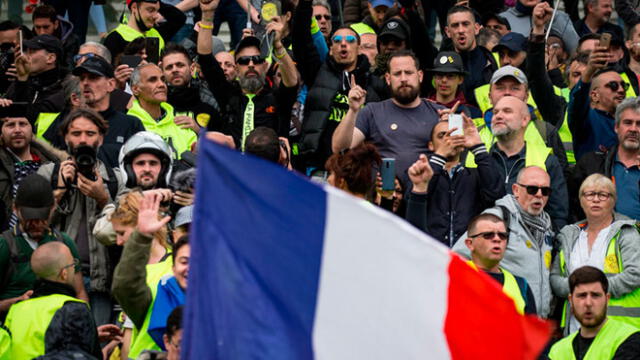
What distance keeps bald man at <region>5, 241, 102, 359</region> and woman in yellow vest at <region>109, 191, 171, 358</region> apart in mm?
479

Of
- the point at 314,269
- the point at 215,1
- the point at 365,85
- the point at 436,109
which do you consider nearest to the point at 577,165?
the point at 436,109

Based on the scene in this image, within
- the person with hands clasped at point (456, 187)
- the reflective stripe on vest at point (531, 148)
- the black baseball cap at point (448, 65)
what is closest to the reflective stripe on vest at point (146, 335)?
the person with hands clasped at point (456, 187)

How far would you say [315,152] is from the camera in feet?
39.0

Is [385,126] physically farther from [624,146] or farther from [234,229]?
[234,229]

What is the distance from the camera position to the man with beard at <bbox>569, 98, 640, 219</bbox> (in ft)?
36.9

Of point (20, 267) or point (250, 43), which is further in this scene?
point (250, 43)

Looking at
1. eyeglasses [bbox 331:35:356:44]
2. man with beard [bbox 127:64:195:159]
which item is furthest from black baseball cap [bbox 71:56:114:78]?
eyeglasses [bbox 331:35:356:44]

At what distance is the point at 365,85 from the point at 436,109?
4.99 ft

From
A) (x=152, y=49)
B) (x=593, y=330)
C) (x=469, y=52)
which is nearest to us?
(x=593, y=330)

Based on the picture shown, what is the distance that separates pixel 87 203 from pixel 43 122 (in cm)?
202

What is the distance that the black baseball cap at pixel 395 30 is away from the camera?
44.7 feet

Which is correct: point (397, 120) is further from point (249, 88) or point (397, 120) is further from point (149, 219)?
point (149, 219)

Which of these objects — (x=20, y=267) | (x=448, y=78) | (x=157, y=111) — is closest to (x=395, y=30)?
(x=448, y=78)

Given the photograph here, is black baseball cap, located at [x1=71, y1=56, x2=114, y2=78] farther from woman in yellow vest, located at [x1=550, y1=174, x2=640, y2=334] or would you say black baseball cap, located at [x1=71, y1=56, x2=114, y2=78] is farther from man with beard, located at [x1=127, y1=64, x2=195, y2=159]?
woman in yellow vest, located at [x1=550, y1=174, x2=640, y2=334]
